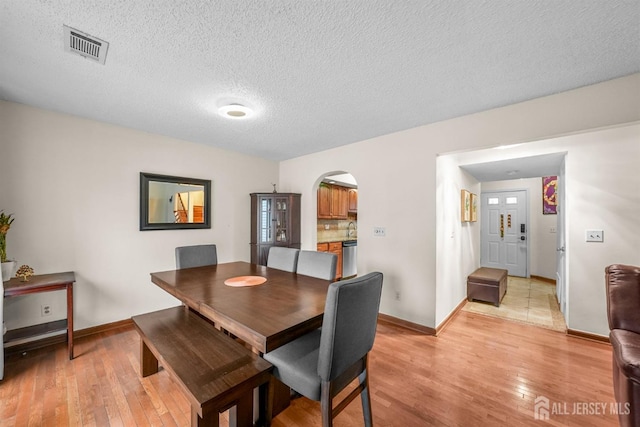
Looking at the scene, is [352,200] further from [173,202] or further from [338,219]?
[173,202]

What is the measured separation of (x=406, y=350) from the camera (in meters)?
2.48

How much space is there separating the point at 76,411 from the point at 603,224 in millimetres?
4736

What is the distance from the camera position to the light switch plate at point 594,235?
256cm

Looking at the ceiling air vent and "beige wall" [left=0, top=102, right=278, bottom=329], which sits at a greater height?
the ceiling air vent

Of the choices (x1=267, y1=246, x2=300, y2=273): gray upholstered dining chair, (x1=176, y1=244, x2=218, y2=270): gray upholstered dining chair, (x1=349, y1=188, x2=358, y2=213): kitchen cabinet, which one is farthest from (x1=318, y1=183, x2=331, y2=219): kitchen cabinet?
(x1=176, y1=244, x2=218, y2=270): gray upholstered dining chair

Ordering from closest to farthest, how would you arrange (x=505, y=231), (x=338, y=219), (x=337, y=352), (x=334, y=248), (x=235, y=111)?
1. (x=337, y=352)
2. (x=235, y=111)
3. (x=334, y=248)
4. (x=338, y=219)
5. (x=505, y=231)

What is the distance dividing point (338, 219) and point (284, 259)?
2.99 m

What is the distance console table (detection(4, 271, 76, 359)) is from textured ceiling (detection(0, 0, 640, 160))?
1633mm

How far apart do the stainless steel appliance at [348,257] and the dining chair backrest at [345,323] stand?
374cm

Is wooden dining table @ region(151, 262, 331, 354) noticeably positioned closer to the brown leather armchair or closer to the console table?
the console table

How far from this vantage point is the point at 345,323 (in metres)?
1.25

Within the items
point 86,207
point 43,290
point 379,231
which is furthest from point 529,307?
point 86,207

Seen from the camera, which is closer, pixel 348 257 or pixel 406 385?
pixel 406 385

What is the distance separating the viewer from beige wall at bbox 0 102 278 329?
2.40 m
